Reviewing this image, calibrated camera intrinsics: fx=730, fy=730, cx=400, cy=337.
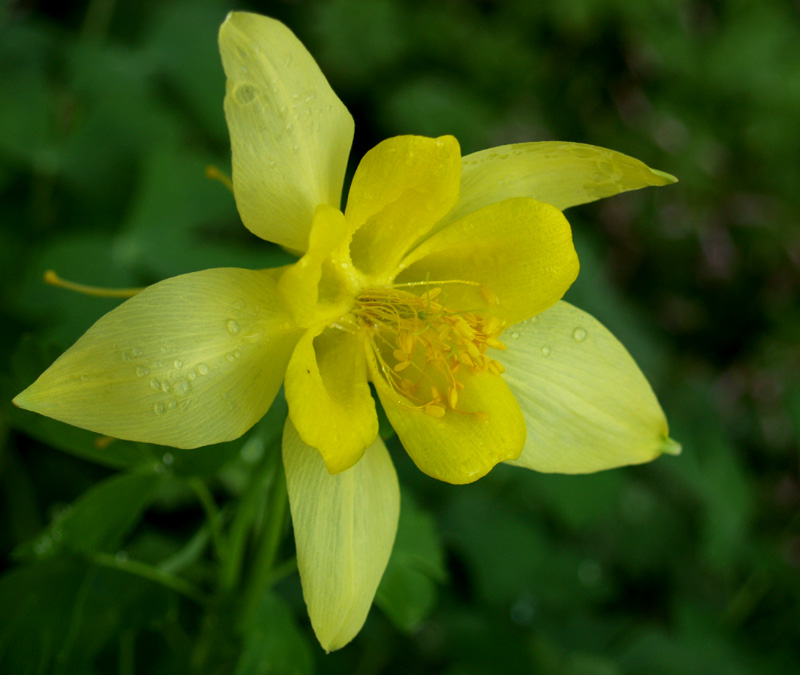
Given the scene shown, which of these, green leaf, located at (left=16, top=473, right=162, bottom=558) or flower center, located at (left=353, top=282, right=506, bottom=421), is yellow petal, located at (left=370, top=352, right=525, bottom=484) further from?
green leaf, located at (left=16, top=473, right=162, bottom=558)

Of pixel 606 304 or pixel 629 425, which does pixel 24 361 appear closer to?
pixel 629 425

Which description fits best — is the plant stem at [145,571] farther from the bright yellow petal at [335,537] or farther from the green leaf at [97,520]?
the bright yellow petal at [335,537]

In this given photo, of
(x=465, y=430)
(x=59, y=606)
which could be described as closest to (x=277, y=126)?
(x=465, y=430)

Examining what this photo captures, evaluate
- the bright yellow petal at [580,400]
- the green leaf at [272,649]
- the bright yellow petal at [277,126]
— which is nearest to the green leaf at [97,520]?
the green leaf at [272,649]

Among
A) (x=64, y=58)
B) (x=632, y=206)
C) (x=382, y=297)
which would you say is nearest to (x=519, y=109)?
(x=632, y=206)

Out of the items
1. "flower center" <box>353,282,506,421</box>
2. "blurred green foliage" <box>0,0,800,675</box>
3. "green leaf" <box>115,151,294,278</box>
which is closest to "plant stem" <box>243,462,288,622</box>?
"blurred green foliage" <box>0,0,800,675</box>
